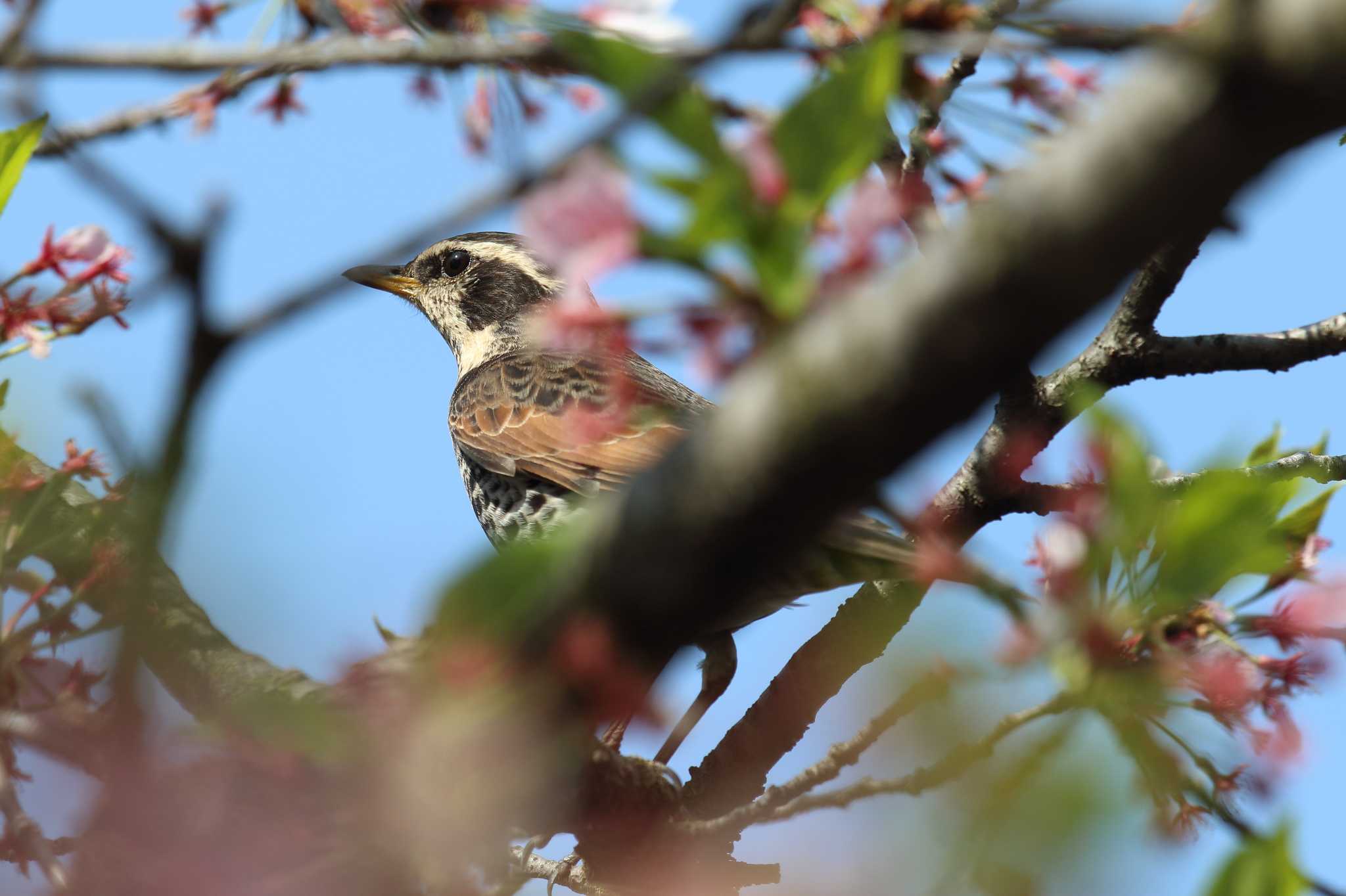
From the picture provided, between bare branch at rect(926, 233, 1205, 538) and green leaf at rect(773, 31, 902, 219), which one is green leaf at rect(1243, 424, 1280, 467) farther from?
green leaf at rect(773, 31, 902, 219)

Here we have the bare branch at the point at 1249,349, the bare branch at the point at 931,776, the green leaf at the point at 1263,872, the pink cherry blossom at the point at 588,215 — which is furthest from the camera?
the bare branch at the point at 1249,349

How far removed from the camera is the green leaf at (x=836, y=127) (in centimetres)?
166

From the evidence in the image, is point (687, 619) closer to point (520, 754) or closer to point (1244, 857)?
point (520, 754)

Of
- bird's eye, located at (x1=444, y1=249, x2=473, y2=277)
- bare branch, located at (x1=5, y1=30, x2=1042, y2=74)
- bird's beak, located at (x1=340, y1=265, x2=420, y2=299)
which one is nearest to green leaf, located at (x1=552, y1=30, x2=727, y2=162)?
bare branch, located at (x1=5, y1=30, x2=1042, y2=74)

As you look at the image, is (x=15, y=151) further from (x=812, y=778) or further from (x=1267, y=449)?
(x=1267, y=449)

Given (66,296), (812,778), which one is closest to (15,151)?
(66,296)

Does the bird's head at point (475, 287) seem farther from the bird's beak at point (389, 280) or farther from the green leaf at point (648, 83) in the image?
the green leaf at point (648, 83)

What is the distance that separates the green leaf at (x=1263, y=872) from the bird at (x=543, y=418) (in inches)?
35.0

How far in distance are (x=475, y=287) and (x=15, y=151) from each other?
6.04 metres

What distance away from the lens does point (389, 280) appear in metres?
9.08

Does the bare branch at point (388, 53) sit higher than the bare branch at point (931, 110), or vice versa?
the bare branch at point (931, 110)

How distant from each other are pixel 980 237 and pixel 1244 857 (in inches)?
44.2

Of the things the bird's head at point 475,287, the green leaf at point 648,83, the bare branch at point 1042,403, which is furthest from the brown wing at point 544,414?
the green leaf at point 648,83

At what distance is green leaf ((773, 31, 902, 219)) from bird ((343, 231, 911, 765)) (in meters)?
0.47
